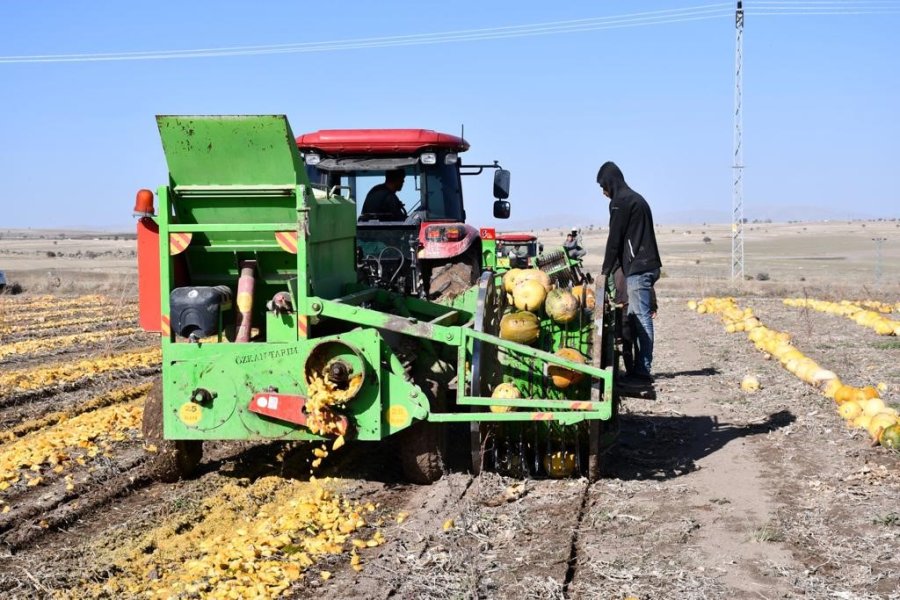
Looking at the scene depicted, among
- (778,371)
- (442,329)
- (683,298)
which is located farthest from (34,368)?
(683,298)

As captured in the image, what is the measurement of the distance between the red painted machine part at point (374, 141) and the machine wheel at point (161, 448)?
4457 mm

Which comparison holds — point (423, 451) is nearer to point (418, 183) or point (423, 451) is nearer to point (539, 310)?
point (539, 310)

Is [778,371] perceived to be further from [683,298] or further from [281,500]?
[683,298]

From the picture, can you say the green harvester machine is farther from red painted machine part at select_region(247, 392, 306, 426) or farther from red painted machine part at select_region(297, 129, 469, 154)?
red painted machine part at select_region(297, 129, 469, 154)

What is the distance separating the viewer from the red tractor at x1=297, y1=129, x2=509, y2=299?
1075 centimetres

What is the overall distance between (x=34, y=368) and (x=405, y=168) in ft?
20.6

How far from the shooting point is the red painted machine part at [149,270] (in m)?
7.41

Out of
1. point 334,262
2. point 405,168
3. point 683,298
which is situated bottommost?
point 683,298

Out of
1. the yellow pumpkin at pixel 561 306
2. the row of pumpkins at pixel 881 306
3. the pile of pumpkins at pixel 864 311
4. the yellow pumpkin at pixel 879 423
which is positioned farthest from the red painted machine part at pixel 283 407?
the row of pumpkins at pixel 881 306

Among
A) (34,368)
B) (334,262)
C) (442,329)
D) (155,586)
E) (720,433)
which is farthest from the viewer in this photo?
(34,368)

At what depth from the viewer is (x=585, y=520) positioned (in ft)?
21.4

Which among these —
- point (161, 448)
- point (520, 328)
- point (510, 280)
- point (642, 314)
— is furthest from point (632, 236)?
point (161, 448)

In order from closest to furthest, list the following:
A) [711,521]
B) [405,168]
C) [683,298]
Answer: [711,521] < [405,168] < [683,298]

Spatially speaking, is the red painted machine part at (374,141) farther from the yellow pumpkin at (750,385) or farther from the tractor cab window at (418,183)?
the yellow pumpkin at (750,385)
